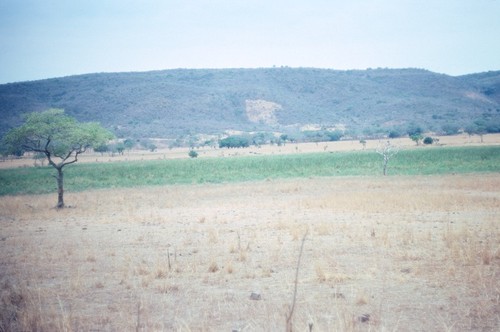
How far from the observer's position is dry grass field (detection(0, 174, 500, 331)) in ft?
21.8

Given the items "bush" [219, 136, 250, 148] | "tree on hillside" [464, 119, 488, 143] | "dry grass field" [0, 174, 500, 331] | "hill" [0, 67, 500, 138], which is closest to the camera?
"dry grass field" [0, 174, 500, 331]

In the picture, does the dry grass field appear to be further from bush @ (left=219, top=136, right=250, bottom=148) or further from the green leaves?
bush @ (left=219, top=136, right=250, bottom=148)

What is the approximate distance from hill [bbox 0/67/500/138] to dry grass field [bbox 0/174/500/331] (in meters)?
94.8

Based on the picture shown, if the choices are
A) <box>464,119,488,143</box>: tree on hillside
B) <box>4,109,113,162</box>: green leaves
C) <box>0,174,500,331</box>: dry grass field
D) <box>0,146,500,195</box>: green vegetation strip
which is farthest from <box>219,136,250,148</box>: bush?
<box>0,174,500,331</box>: dry grass field

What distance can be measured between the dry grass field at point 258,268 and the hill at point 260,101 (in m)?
94.8

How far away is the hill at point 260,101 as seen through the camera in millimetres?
121312

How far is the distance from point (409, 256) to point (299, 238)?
3.88m

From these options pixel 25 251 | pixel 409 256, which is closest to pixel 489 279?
pixel 409 256

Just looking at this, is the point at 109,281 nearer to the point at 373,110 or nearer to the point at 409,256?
the point at 409,256

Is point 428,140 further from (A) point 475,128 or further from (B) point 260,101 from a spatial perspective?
(B) point 260,101

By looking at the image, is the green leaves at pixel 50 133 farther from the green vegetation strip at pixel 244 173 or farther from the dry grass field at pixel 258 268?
the green vegetation strip at pixel 244 173

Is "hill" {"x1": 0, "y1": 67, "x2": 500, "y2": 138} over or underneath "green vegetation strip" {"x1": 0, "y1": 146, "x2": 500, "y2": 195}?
over

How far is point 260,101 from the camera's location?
146 metres

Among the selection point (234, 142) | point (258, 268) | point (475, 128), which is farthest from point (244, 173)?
point (475, 128)
